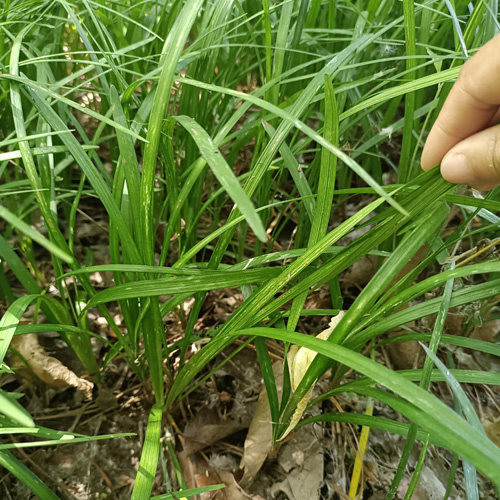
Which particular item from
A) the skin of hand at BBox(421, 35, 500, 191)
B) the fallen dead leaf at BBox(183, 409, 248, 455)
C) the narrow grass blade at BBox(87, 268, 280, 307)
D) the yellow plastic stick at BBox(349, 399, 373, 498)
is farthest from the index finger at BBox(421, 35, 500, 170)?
the fallen dead leaf at BBox(183, 409, 248, 455)

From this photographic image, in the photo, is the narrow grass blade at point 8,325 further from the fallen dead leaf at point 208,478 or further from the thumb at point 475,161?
the thumb at point 475,161

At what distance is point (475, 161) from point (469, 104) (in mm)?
97

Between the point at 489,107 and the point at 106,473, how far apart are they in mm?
912

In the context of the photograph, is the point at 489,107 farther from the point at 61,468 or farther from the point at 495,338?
the point at 61,468

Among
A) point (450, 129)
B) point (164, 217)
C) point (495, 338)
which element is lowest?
point (495, 338)

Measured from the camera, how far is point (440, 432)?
415mm

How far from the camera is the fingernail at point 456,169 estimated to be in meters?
0.54


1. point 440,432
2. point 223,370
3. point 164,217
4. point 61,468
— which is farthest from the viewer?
point 164,217

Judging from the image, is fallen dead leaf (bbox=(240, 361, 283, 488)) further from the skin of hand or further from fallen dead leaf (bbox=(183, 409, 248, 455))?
the skin of hand

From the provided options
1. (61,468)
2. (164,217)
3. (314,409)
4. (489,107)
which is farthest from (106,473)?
(489,107)

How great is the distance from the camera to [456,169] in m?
0.55

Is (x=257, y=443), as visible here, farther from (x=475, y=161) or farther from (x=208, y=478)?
(x=475, y=161)

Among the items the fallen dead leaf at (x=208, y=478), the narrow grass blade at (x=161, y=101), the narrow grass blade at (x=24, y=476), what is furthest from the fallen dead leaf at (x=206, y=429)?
the narrow grass blade at (x=161, y=101)

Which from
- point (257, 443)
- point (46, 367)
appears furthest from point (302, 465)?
point (46, 367)
